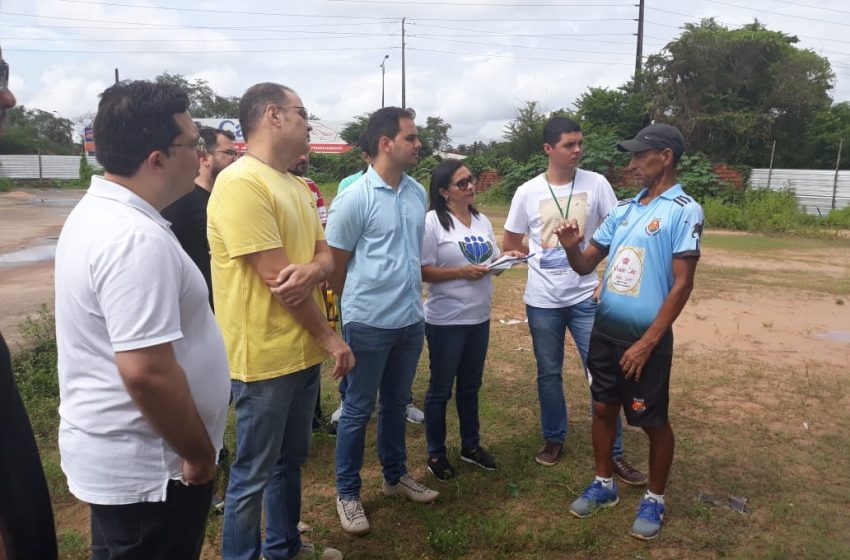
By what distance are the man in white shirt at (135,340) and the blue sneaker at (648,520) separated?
2.19 m

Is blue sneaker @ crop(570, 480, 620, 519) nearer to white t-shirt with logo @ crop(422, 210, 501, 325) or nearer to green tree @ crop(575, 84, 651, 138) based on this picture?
white t-shirt with logo @ crop(422, 210, 501, 325)

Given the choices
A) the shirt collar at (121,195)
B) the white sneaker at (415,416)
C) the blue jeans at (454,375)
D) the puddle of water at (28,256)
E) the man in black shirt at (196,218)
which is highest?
the shirt collar at (121,195)

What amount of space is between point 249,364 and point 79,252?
914 mm

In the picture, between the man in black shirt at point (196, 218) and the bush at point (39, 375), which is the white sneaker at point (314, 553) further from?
the bush at point (39, 375)

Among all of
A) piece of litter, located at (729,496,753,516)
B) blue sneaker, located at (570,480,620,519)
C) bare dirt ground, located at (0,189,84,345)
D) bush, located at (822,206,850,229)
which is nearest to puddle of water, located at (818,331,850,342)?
piece of litter, located at (729,496,753,516)

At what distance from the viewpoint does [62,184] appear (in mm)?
38812

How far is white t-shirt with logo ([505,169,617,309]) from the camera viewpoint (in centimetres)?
382

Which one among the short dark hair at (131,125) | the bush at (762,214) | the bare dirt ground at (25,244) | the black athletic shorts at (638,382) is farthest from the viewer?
the bush at (762,214)

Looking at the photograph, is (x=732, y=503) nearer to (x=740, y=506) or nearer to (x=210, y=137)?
(x=740, y=506)

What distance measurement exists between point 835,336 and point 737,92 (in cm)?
2224

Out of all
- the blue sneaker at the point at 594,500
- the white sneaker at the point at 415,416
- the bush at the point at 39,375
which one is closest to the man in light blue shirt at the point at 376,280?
the blue sneaker at the point at 594,500

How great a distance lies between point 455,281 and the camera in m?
3.63

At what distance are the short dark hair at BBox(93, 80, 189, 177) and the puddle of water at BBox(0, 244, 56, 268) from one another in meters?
10.8

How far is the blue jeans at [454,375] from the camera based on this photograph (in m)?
3.65
